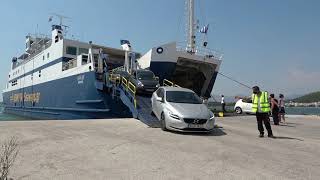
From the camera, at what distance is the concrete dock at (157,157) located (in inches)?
234

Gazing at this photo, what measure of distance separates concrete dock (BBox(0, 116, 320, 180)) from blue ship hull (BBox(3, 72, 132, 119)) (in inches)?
424

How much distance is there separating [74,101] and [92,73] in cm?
399

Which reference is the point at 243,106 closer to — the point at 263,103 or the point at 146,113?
the point at 146,113

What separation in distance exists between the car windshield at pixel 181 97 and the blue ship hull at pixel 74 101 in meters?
7.28

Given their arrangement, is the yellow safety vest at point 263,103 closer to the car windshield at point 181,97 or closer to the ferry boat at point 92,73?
the car windshield at point 181,97

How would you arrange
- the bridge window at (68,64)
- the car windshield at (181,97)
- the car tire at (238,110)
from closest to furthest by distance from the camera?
the car windshield at (181,97), the bridge window at (68,64), the car tire at (238,110)

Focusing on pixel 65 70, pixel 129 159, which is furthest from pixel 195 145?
pixel 65 70

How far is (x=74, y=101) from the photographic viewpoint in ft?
82.9

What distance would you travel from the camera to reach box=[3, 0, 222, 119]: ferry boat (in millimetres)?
22312

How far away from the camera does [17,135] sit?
9.50 m

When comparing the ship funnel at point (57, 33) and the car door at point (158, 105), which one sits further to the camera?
the ship funnel at point (57, 33)

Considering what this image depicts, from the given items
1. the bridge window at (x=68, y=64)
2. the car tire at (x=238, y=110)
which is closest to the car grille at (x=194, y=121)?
the car tire at (x=238, y=110)

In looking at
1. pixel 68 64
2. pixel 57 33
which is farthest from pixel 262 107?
pixel 57 33

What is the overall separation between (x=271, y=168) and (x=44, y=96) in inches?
1138
